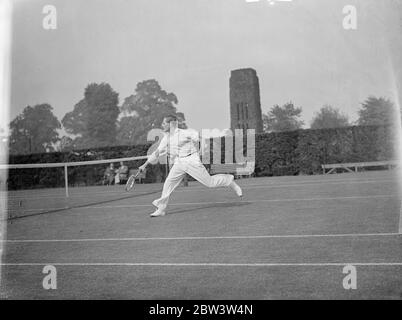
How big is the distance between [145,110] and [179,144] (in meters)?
0.84

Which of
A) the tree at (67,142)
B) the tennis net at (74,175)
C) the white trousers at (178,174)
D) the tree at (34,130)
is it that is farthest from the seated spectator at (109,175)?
the white trousers at (178,174)

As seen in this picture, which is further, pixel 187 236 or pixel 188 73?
pixel 188 73

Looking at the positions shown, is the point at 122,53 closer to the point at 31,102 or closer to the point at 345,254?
the point at 31,102

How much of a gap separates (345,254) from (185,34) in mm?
4165

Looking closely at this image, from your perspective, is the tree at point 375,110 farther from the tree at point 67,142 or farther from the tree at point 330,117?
the tree at point 67,142

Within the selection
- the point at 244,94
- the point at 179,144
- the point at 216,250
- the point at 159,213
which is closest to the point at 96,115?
the point at 179,144

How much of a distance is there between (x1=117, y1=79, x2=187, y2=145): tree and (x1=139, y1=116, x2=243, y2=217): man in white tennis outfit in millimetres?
249

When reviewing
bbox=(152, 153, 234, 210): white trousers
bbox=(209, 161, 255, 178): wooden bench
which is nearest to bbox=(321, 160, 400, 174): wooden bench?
bbox=(209, 161, 255, 178): wooden bench

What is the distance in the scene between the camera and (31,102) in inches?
291

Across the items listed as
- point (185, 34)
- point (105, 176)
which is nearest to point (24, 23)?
point (185, 34)

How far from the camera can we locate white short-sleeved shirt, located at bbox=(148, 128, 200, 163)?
7.76 meters

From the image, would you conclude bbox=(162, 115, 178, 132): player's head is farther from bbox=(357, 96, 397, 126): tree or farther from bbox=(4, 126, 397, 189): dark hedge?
bbox=(4, 126, 397, 189): dark hedge

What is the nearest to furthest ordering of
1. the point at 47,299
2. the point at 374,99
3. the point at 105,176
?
the point at 47,299, the point at 374,99, the point at 105,176
